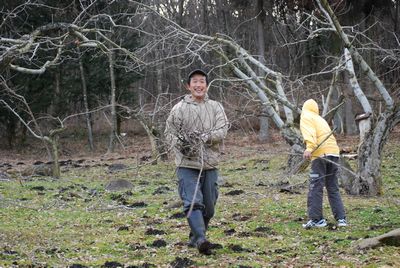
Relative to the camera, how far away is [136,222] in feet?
26.8

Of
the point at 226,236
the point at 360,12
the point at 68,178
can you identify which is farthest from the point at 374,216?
the point at 360,12

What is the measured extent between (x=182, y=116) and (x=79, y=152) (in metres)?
19.7

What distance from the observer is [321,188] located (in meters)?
6.98

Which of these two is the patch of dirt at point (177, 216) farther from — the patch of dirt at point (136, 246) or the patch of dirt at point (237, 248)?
the patch of dirt at point (237, 248)

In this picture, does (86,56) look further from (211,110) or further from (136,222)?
(211,110)

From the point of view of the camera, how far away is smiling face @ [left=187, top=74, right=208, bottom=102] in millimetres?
5734

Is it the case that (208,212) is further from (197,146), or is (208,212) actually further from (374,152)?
(374,152)

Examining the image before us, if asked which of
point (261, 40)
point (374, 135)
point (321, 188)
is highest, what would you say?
point (261, 40)

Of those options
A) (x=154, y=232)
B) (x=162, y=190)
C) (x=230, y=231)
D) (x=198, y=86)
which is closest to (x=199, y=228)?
(x=198, y=86)

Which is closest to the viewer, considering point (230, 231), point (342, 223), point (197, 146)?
point (197, 146)

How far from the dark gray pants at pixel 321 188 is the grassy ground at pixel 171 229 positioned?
0.73 ft

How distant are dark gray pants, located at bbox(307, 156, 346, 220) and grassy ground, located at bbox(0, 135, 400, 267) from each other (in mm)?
224

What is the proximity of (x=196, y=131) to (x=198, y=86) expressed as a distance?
481 millimetres

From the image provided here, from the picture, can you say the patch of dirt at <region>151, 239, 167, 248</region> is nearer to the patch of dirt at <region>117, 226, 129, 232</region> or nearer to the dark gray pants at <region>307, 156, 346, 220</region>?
the patch of dirt at <region>117, 226, 129, 232</region>
